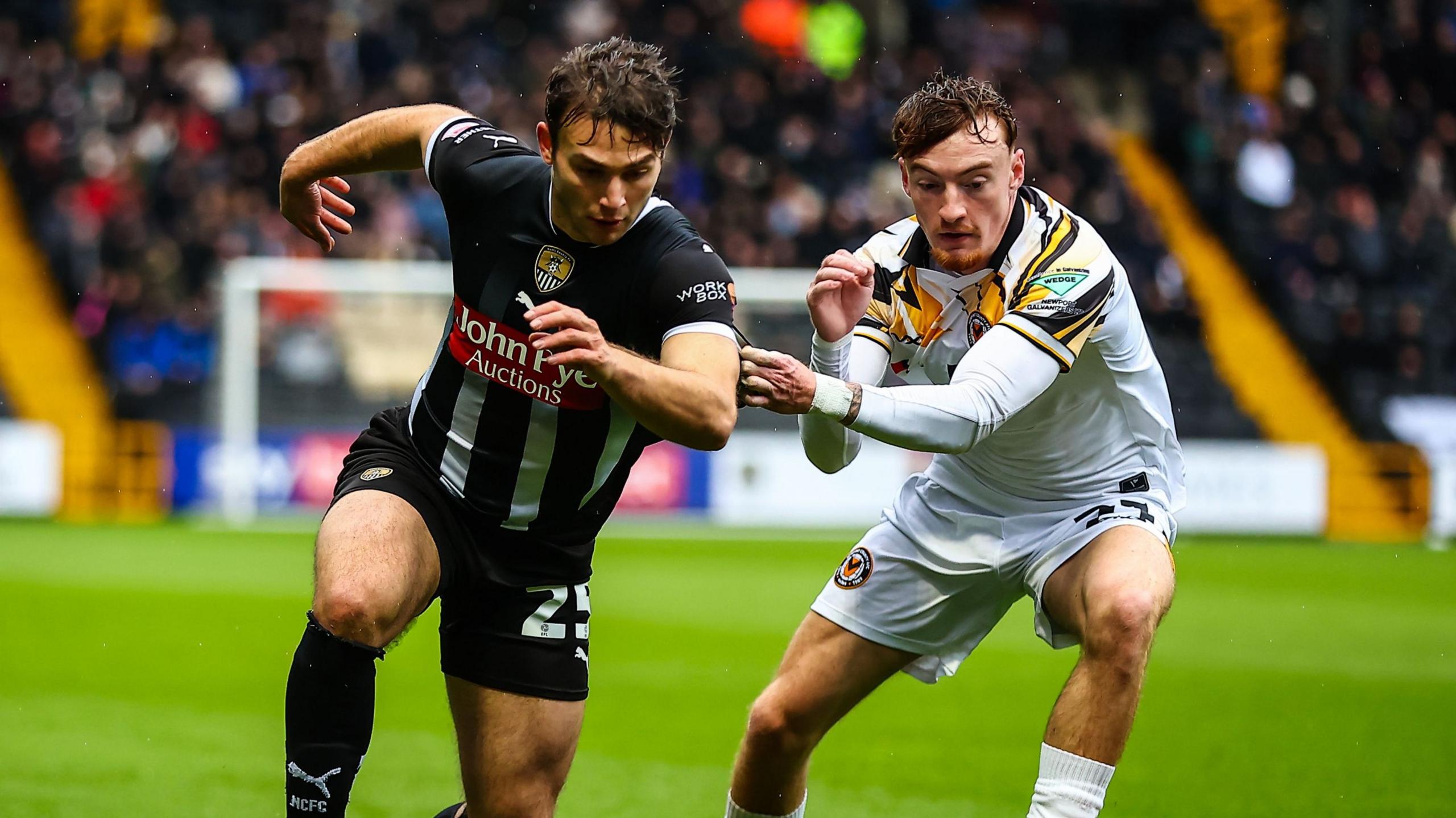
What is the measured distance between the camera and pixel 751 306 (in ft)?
61.6

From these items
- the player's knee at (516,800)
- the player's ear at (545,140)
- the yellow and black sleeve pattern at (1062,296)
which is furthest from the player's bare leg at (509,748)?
the yellow and black sleeve pattern at (1062,296)

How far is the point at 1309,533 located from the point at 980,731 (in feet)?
40.5

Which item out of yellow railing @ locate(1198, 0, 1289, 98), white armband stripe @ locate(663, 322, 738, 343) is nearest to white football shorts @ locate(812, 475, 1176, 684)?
white armband stripe @ locate(663, 322, 738, 343)

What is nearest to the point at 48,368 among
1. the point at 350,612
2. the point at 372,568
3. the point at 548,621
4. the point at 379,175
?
the point at 379,175

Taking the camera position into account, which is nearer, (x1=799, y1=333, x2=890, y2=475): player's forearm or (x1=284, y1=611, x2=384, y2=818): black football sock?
(x1=284, y1=611, x2=384, y2=818): black football sock

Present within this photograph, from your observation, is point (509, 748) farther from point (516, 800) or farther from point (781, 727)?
point (781, 727)

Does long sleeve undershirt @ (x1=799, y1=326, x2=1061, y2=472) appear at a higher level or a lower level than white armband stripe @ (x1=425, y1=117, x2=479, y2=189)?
lower

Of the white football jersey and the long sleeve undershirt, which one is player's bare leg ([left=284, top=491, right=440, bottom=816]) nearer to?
the long sleeve undershirt

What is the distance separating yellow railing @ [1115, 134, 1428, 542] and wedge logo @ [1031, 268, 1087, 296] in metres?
15.5

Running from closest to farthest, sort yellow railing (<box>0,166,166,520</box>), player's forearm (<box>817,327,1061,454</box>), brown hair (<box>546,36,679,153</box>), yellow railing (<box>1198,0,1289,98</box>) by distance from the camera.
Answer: brown hair (<box>546,36,679,153</box>) → player's forearm (<box>817,327,1061,454</box>) → yellow railing (<box>0,166,166,520</box>) → yellow railing (<box>1198,0,1289,98</box>)

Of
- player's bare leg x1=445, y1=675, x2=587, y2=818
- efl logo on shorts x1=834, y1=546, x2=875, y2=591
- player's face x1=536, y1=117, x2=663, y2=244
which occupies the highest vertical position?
player's face x1=536, y1=117, x2=663, y2=244

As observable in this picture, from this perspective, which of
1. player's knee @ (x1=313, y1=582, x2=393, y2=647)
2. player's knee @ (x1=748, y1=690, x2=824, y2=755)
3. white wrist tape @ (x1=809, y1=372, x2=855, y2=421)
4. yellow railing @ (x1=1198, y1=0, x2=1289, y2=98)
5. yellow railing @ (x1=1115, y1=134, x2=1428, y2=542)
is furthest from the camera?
yellow railing @ (x1=1198, y1=0, x2=1289, y2=98)

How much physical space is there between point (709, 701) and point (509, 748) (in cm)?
420

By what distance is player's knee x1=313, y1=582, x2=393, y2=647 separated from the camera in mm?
3945
